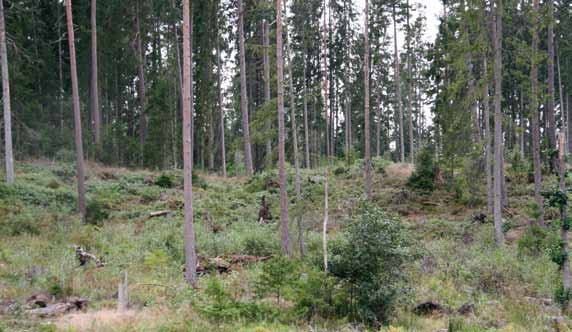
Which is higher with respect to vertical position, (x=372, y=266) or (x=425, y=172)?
(x=425, y=172)

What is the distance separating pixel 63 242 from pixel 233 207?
8.12 m

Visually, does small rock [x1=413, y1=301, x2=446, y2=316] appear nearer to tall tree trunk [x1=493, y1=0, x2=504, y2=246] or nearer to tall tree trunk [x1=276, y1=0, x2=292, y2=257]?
tall tree trunk [x1=276, y1=0, x2=292, y2=257]

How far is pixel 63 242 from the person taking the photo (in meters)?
17.3

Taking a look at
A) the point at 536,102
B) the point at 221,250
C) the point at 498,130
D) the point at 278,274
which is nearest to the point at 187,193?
the point at 278,274

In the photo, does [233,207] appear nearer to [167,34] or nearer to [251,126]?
[251,126]

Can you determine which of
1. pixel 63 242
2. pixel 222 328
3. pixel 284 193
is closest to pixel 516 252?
pixel 284 193

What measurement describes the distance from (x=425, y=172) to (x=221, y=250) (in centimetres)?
1284

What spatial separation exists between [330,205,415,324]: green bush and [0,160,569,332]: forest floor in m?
0.48

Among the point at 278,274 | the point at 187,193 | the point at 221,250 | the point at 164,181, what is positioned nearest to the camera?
the point at 278,274

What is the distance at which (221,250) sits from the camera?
17547 millimetres

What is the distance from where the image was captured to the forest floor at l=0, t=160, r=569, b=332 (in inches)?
416

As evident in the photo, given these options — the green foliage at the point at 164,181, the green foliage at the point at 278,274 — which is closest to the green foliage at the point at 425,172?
the green foliage at the point at 164,181

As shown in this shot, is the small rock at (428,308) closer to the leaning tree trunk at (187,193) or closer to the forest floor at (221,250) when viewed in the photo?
the forest floor at (221,250)

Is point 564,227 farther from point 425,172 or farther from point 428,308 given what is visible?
point 425,172
